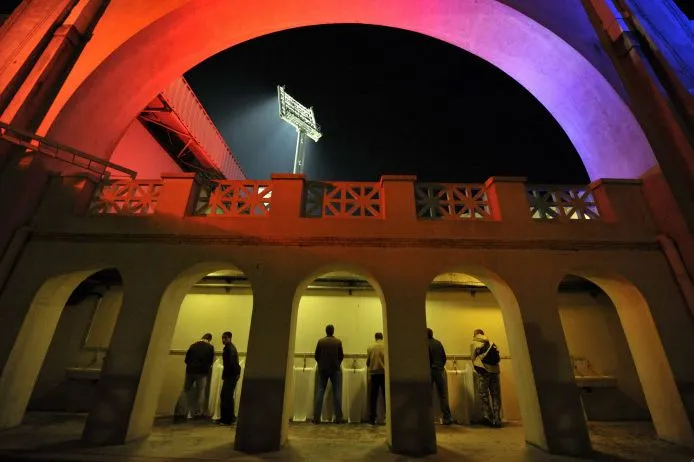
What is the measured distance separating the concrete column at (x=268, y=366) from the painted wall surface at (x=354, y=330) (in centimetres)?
295

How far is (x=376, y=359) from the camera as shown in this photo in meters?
7.54

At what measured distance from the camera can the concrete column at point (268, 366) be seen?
5.18 m

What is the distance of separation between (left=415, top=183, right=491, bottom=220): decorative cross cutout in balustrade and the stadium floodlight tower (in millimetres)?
14752

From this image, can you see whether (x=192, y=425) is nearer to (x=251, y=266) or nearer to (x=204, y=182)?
(x=251, y=266)

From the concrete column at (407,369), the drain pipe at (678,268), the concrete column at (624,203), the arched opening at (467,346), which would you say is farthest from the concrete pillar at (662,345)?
the concrete column at (407,369)

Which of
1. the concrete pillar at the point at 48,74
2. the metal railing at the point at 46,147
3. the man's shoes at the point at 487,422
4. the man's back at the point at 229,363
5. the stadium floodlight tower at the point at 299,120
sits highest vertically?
the stadium floodlight tower at the point at 299,120

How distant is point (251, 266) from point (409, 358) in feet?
11.3

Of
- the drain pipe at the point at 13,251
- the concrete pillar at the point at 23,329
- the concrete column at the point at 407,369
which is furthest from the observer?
the drain pipe at the point at 13,251

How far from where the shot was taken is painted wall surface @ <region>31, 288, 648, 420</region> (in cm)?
821

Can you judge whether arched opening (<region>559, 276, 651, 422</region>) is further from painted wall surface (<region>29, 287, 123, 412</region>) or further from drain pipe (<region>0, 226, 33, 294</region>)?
drain pipe (<region>0, 226, 33, 294</region>)

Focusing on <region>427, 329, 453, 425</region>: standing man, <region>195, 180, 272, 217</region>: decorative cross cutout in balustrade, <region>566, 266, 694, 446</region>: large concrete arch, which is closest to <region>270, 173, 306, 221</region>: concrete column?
<region>195, 180, 272, 217</region>: decorative cross cutout in balustrade

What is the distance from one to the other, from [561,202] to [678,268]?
229 centimetres

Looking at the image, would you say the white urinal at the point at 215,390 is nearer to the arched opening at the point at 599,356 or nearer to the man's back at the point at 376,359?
the man's back at the point at 376,359

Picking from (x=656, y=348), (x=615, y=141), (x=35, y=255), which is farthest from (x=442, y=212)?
(x=35, y=255)
